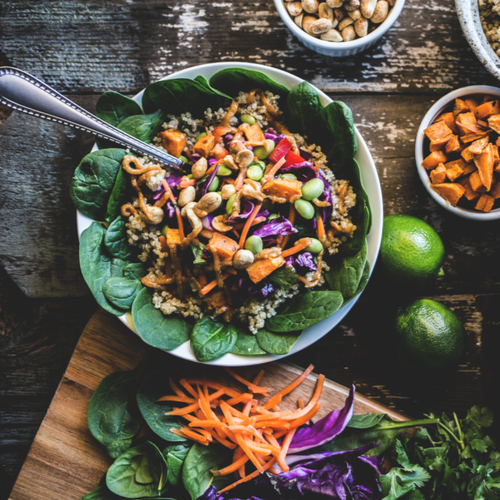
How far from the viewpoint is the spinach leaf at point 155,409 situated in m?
1.97

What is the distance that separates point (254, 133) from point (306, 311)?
787mm

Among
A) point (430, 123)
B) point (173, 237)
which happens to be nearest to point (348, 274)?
point (173, 237)

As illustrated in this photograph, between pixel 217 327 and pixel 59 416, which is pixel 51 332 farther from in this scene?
pixel 217 327

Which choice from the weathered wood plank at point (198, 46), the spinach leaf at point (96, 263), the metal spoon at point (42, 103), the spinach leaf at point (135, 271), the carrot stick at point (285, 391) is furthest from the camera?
the weathered wood plank at point (198, 46)

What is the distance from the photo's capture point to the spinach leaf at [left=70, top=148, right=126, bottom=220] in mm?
1800

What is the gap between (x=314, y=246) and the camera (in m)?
1.78

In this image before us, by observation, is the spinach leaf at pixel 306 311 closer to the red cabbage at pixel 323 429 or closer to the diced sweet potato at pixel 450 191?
the red cabbage at pixel 323 429

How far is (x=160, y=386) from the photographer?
206 centimetres

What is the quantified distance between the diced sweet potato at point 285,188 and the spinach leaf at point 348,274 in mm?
361

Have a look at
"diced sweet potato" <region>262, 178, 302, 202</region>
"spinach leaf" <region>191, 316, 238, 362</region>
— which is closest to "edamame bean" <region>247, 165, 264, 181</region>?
"diced sweet potato" <region>262, 178, 302, 202</region>

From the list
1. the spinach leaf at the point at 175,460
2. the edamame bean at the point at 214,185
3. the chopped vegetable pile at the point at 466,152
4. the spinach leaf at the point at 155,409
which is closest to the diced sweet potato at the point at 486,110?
the chopped vegetable pile at the point at 466,152

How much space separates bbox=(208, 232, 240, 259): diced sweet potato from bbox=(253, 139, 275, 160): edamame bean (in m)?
Result: 0.38

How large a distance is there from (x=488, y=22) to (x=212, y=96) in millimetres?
1332

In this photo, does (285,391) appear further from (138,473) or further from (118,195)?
(118,195)
